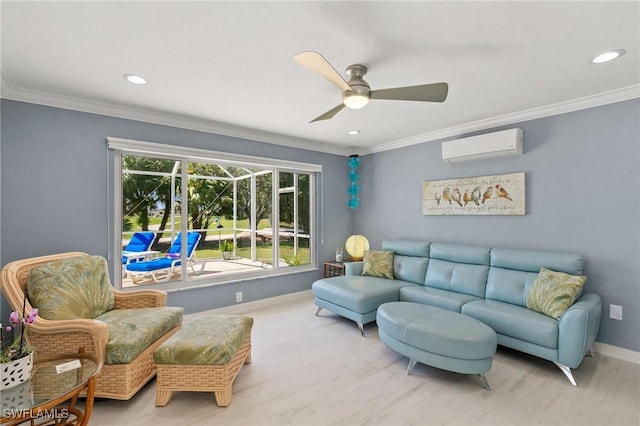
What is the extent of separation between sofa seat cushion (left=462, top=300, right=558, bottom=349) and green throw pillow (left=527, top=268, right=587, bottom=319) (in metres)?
0.08

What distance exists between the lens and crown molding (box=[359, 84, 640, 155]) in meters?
2.72

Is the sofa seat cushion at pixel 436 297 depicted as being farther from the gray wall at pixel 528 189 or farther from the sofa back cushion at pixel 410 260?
the gray wall at pixel 528 189

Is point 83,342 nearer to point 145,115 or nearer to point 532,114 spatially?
point 145,115

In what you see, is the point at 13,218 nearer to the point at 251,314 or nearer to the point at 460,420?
the point at 251,314

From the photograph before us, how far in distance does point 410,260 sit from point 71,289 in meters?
3.52

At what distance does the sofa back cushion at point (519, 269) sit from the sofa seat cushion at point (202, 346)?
2.58m

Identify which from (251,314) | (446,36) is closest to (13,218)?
(251,314)

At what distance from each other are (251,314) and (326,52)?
3164 mm

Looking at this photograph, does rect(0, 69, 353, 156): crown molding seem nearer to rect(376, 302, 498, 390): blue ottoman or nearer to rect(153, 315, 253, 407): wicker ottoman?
rect(153, 315, 253, 407): wicker ottoman

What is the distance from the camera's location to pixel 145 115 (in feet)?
10.8

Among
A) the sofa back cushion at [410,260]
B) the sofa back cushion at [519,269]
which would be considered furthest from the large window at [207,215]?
the sofa back cushion at [519,269]

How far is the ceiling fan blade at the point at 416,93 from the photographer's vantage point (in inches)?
81.0

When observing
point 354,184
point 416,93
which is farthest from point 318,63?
point 354,184

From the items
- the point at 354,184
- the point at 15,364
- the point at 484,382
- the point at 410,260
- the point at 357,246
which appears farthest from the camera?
the point at 354,184
